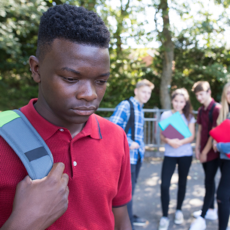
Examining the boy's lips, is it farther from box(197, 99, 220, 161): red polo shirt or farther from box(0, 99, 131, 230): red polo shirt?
box(197, 99, 220, 161): red polo shirt

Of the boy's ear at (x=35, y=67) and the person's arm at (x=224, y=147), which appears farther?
the person's arm at (x=224, y=147)

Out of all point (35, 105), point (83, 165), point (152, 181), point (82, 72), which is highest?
point (82, 72)

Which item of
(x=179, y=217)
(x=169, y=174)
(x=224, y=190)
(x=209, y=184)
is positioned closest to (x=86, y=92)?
(x=224, y=190)

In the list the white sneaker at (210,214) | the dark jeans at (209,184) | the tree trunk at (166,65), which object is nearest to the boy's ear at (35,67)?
the dark jeans at (209,184)

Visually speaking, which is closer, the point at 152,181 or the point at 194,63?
the point at 152,181

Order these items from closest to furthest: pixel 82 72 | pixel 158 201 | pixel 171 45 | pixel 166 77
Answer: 1. pixel 82 72
2. pixel 158 201
3. pixel 171 45
4. pixel 166 77

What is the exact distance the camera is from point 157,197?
175 inches

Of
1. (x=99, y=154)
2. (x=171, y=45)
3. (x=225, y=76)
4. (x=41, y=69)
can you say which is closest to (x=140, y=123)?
(x=99, y=154)

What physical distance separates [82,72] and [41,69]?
0.71 ft

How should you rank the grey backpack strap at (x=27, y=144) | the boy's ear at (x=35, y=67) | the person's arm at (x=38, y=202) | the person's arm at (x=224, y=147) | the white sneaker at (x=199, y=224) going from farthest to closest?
the white sneaker at (x=199, y=224) → the person's arm at (x=224, y=147) → the boy's ear at (x=35, y=67) → the grey backpack strap at (x=27, y=144) → the person's arm at (x=38, y=202)

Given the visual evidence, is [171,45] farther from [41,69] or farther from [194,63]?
[41,69]

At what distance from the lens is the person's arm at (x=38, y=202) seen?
2.62 ft

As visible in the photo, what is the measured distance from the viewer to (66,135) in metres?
1.10

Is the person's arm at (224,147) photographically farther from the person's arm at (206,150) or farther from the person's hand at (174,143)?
the person's hand at (174,143)
